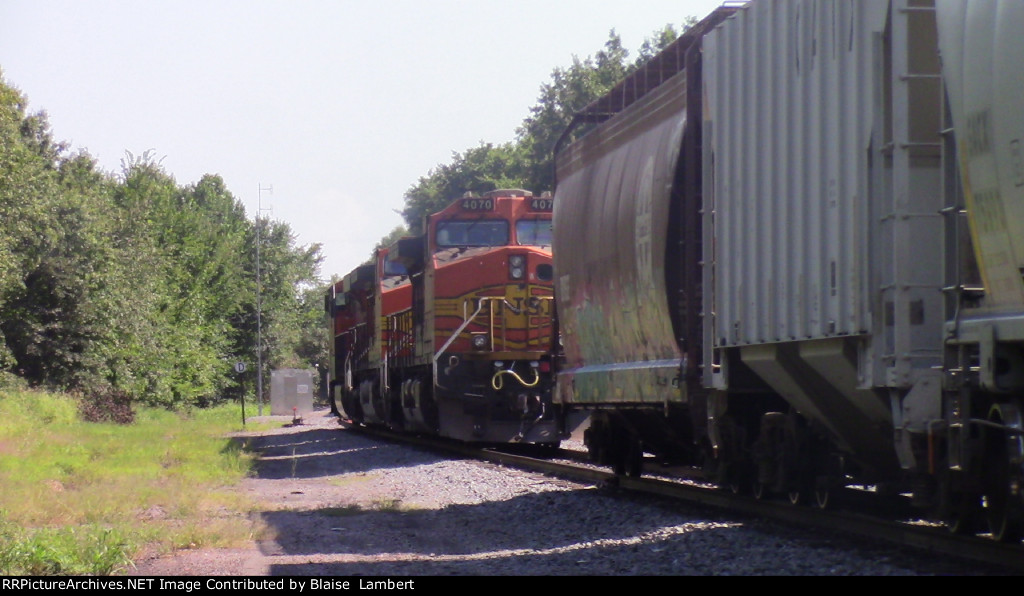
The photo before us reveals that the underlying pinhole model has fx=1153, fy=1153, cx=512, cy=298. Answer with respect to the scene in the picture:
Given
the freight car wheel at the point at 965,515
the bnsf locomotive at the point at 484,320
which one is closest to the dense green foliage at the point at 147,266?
the bnsf locomotive at the point at 484,320

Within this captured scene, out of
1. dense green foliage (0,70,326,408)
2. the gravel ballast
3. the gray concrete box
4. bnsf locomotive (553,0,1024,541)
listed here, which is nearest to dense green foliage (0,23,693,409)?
dense green foliage (0,70,326,408)

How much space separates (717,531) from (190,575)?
370 cm

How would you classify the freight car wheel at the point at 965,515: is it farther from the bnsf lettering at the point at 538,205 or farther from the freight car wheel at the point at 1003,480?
the bnsf lettering at the point at 538,205

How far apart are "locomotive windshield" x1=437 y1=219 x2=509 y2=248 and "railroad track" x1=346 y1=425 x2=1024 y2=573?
15.7 ft

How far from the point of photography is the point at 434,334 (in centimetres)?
1817

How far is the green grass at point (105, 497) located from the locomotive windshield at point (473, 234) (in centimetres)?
488

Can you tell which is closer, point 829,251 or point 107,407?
point 829,251

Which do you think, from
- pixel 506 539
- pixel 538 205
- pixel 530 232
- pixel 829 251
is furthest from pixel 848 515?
pixel 538 205

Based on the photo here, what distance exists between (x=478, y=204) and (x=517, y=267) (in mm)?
1455

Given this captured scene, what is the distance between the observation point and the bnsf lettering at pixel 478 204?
1898cm

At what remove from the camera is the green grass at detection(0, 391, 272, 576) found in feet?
24.9

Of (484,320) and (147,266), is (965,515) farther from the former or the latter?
(147,266)

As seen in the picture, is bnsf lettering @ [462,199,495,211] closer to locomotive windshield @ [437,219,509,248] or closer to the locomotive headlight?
locomotive windshield @ [437,219,509,248]

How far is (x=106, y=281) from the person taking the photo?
36750 mm
